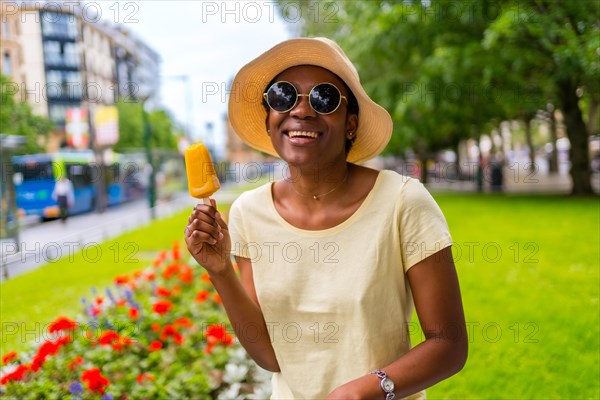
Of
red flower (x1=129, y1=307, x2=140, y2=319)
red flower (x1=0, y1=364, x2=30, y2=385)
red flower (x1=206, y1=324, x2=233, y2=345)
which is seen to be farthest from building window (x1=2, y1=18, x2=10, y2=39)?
red flower (x1=206, y1=324, x2=233, y2=345)

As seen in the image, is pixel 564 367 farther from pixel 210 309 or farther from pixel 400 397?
pixel 210 309

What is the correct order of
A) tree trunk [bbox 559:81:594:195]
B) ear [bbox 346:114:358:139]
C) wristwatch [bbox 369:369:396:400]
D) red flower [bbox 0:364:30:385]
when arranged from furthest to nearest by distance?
tree trunk [bbox 559:81:594:195]
red flower [bbox 0:364:30:385]
ear [bbox 346:114:358:139]
wristwatch [bbox 369:369:396:400]

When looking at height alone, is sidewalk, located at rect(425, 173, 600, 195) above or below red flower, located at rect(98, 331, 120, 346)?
below

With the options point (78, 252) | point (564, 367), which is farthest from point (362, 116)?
point (78, 252)

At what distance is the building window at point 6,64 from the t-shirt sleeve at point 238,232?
3.55 metres

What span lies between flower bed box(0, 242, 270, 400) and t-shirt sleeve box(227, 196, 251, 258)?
1470mm

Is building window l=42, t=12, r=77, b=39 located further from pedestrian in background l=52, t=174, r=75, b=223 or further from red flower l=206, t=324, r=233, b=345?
pedestrian in background l=52, t=174, r=75, b=223

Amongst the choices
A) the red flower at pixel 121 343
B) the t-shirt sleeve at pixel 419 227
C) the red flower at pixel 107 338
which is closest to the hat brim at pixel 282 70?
the t-shirt sleeve at pixel 419 227

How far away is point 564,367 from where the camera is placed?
3.21 metres

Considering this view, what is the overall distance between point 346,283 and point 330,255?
95 millimetres

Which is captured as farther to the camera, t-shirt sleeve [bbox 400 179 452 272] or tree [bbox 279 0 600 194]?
tree [bbox 279 0 600 194]

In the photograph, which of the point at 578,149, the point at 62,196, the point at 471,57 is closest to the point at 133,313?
the point at 471,57

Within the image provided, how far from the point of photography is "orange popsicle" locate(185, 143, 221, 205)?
1.51 m

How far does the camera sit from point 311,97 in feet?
4.93
